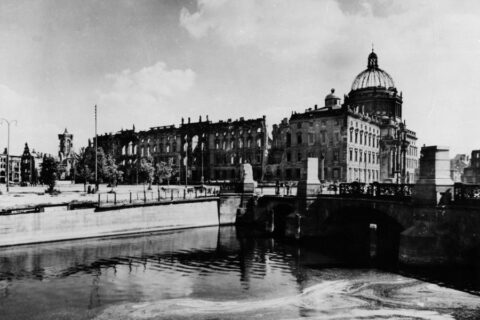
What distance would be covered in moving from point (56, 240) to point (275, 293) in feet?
71.8

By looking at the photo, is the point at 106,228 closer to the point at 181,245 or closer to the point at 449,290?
the point at 181,245

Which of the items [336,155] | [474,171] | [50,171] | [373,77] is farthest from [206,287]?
[474,171]

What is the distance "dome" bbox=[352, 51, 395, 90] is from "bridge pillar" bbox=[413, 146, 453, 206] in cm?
6053

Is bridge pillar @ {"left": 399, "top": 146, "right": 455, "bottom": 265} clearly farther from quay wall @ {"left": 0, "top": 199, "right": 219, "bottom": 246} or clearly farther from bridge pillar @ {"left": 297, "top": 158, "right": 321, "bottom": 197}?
quay wall @ {"left": 0, "top": 199, "right": 219, "bottom": 246}

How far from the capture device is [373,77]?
3282 inches

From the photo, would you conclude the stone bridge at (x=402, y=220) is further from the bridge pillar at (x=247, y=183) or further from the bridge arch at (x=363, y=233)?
the bridge pillar at (x=247, y=183)

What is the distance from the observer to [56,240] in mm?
33906

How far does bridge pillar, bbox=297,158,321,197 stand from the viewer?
36.7 metres

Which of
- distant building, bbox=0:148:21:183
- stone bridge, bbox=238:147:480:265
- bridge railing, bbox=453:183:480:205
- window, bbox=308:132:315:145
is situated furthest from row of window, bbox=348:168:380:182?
distant building, bbox=0:148:21:183

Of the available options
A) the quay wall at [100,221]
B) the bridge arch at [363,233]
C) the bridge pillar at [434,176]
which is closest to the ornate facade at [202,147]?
the quay wall at [100,221]

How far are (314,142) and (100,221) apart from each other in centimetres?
4577

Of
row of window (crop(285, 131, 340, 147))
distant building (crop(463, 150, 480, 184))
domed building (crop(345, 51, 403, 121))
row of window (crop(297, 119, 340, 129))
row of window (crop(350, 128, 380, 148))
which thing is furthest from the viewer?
distant building (crop(463, 150, 480, 184))

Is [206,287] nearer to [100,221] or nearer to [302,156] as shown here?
[100,221]

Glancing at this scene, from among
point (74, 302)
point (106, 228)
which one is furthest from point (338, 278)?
point (106, 228)
